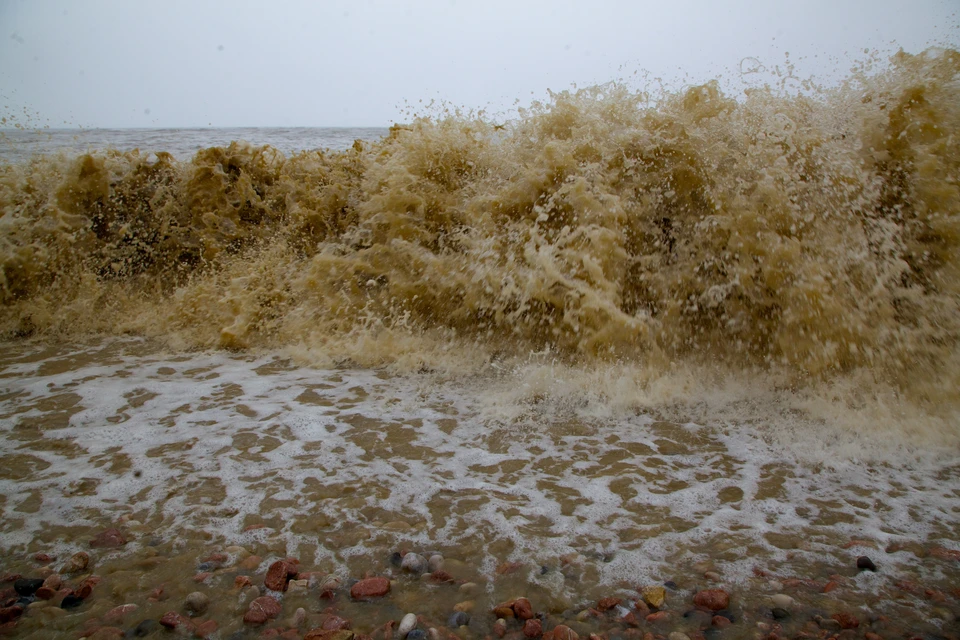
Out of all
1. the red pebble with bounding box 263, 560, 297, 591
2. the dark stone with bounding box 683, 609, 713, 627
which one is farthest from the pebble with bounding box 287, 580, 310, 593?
the dark stone with bounding box 683, 609, 713, 627

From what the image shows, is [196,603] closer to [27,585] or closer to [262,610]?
[262,610]

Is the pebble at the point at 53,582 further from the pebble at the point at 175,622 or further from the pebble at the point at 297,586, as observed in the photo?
the pebble at the point at 297,586

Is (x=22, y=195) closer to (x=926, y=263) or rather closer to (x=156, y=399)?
(x=156, y=399)

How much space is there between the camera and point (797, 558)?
6.15ft

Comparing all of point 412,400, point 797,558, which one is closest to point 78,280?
point 412,400

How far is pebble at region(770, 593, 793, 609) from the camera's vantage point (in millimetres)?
1651

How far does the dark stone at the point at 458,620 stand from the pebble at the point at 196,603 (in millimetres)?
720

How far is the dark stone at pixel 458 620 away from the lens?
1603 mm

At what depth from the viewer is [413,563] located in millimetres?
1846

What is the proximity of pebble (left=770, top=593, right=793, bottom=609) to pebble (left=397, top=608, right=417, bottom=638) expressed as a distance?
41.3 inches

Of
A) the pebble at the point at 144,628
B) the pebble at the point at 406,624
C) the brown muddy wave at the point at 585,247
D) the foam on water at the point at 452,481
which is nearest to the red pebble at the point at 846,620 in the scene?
the foam on water at the point at 452,481

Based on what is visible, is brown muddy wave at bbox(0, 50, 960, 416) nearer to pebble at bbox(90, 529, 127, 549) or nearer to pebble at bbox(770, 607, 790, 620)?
pebble at bbox(770, 607, 790, 620)

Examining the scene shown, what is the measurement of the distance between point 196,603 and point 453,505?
930 mm

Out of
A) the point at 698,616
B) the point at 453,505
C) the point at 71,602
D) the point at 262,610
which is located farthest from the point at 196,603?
the point at 698,616
